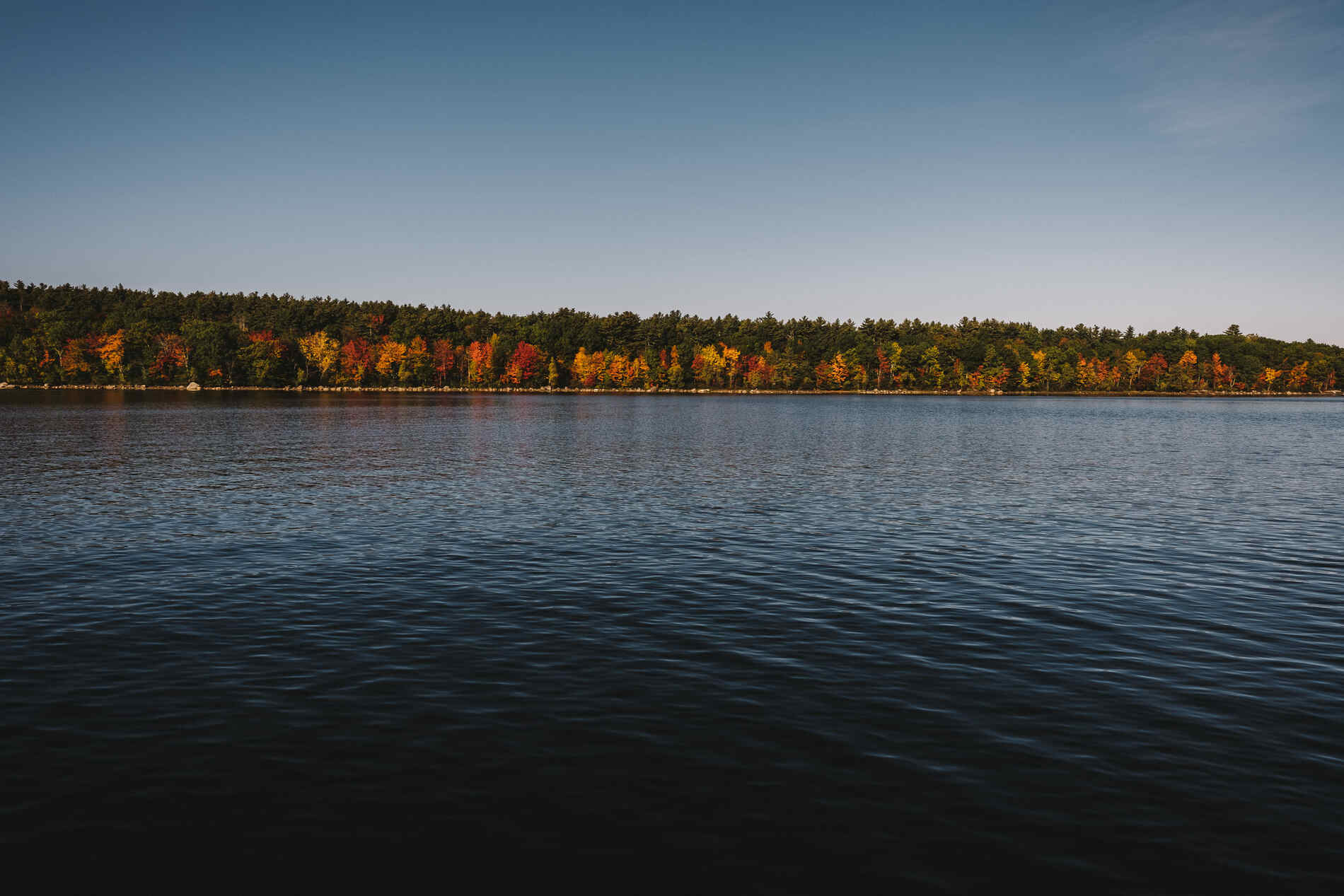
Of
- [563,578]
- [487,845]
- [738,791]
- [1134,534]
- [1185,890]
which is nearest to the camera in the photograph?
[1185,890]

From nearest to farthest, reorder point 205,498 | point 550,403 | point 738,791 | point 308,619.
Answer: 1. point 738,791
2. point 308,619
3. point 205,498
4. point 550,403

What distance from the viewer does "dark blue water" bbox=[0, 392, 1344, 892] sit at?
10805mm

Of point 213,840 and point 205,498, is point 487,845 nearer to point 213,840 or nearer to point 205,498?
point 213,840

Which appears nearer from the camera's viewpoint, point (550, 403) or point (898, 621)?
point (898, 621)

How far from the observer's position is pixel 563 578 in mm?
24641

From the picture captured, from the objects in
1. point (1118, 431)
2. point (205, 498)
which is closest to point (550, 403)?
point (1118, 431)

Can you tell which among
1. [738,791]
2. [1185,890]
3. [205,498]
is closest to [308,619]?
[738,791]

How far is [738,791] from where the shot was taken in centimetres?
1186

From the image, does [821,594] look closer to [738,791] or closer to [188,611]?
[738,791]

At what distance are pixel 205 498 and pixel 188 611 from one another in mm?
Answer: 20797

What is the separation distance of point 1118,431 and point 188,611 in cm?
10187

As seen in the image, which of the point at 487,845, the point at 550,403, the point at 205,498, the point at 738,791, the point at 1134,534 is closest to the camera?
the point at 487,845

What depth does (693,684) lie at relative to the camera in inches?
635

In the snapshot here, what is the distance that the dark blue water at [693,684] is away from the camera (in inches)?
425
